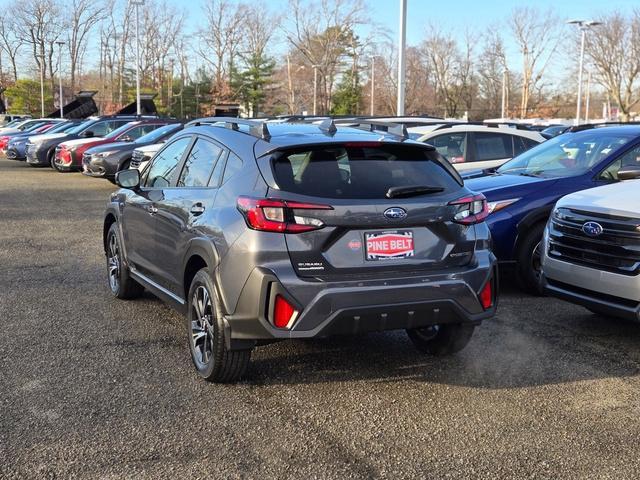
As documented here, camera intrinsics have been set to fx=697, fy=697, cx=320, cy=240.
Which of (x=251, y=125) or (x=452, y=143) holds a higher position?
(x=251, y=125)

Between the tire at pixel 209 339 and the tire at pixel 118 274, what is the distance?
1.75 metres

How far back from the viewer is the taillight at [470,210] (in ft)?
14.2

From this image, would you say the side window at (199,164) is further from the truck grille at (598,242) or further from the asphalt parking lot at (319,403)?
the truck grille at (598,242)

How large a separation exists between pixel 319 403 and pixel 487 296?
1.27m

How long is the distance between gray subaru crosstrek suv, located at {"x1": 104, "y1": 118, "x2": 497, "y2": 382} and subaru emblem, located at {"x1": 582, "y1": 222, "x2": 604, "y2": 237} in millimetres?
1167

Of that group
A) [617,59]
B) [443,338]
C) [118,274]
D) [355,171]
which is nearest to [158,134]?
[118,274]

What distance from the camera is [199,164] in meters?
5.02

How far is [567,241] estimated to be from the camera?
18.2 ft

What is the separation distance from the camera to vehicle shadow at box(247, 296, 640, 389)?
15.2 ft

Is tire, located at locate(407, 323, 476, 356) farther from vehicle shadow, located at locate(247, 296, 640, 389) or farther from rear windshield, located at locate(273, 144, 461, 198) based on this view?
rear windshield, located at locate(273, 144, 461, 198)

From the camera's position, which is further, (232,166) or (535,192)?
(535,192)

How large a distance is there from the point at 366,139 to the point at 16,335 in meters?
3.15

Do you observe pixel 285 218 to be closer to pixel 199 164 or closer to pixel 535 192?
pixel 199 164

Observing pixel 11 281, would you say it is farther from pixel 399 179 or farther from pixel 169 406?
pixel 399 179
